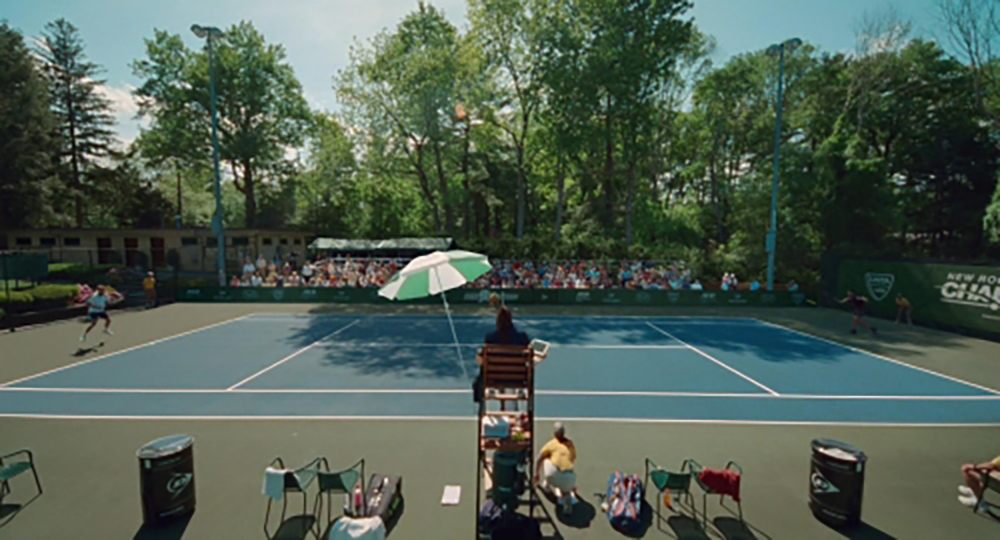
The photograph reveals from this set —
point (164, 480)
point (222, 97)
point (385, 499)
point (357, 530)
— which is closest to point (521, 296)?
point (385, 499)

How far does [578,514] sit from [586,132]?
98.1ft

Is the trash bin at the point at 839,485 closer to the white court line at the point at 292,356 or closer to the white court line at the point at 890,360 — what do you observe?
the white court line at the point at 890,360

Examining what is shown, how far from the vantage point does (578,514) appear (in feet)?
19.3

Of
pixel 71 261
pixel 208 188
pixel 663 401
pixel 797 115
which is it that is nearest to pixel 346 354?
pixel 663 401

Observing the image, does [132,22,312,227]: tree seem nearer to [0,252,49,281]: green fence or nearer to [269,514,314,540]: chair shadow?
[0,252,49,281]: green fence

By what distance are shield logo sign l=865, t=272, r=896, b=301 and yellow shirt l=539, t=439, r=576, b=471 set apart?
2240 cm

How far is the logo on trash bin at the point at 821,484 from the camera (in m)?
5.61

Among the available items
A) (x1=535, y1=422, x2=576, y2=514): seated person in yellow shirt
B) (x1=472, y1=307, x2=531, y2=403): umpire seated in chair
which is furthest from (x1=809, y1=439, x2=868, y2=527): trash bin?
(x1=472, y1=307, x2=531, y2=403): umpire seated in chair

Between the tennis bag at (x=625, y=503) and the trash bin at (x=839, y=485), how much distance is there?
2131 mm

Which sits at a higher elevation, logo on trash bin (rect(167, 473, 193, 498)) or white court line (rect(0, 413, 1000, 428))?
logo on trash bin (rect(167, 473, 193, 498))

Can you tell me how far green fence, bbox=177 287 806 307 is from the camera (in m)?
25.0

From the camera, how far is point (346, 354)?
14.3m

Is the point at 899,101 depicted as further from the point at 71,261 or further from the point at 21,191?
the point at 21,191

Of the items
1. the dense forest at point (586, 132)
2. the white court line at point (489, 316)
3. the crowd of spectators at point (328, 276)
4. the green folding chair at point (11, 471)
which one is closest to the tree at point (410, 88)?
the dense forest at point (586, 132)
